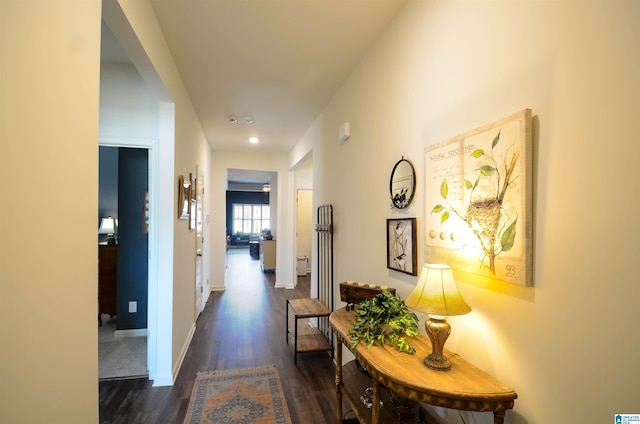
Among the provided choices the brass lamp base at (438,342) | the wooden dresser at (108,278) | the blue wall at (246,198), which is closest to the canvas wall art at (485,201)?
the brass lamp base at (438,342)

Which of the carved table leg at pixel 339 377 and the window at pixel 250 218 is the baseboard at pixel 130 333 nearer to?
the carved table leg at pixel 339 377

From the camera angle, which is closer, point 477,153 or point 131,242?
point 477,153

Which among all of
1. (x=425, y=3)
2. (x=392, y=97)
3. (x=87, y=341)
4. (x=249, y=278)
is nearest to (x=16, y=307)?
(x=87, y=341)

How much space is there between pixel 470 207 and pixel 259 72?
2.23 metres

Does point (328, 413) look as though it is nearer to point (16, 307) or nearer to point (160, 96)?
point (16, 307)

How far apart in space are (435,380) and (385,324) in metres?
0.42

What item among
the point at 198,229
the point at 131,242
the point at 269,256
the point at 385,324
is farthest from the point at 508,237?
the point at 269,256

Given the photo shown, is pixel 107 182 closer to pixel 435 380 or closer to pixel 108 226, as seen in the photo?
pixel 108 226

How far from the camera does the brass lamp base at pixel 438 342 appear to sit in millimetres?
1188

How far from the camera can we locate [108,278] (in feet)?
12.5

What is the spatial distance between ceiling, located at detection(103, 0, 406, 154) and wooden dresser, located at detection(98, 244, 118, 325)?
2202 mm

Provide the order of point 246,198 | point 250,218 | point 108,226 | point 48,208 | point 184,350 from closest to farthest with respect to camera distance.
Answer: point 48,208, point 184,350, point 108,226, point 246,198, point 250,218

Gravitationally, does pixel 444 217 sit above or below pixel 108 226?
above

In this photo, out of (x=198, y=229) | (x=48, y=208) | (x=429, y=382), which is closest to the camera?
(x=48, y=208)
